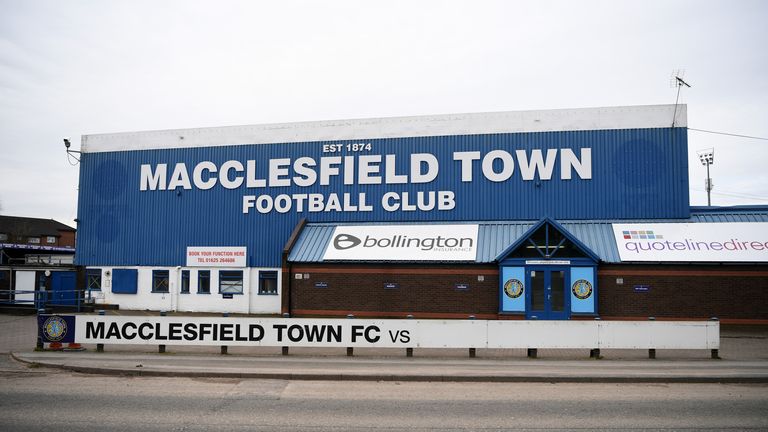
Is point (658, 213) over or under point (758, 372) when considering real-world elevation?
over

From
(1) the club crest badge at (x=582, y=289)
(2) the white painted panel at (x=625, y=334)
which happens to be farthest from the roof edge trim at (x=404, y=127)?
(2) the white painted panel at (x=625, y=334)

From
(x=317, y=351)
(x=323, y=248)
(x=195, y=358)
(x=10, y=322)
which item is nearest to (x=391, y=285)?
(x=323, y=248)

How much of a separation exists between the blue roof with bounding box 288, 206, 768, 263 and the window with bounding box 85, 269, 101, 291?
13.1m

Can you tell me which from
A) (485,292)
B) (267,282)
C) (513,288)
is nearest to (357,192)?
(267,282)

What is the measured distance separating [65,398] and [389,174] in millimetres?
21165

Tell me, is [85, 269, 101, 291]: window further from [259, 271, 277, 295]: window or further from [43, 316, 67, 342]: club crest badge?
[43, 316, 67, 342]: club crest badge

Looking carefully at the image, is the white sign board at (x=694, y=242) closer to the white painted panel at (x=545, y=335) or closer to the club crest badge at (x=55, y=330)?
the white painted panel at (x=545, y=335)

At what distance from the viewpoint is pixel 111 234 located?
112ft

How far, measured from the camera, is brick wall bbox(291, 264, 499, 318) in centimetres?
2623

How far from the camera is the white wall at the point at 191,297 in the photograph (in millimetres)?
31219

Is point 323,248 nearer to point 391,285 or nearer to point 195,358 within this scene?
point 391,285

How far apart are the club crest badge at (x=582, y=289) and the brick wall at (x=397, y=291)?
332 centimetres

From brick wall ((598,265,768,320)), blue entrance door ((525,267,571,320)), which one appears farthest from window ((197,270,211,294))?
brick wall ((598,265,768,320))

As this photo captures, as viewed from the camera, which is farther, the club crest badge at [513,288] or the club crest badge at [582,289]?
the club crest badge at [513,288]
